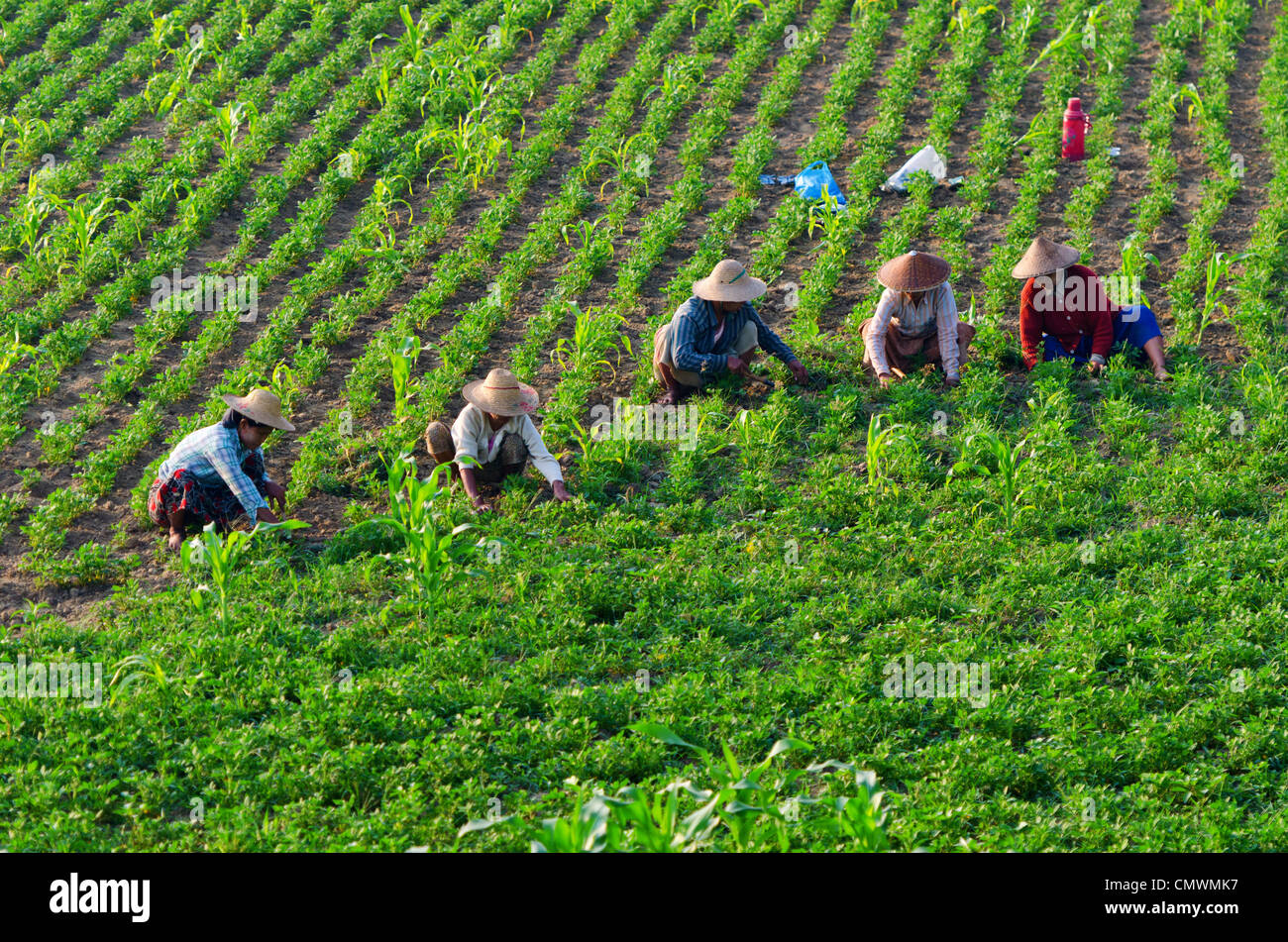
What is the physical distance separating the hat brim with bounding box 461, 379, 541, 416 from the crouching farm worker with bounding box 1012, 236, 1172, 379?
384 centimetres

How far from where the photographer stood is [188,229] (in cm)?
1237

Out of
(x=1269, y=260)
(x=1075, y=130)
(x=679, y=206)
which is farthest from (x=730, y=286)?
(x=1075, y=130)

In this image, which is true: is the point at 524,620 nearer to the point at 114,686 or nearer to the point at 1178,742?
the point at 114,686

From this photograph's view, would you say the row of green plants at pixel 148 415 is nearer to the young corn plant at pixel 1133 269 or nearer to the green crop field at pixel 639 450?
the green crop field at pixel 639 450

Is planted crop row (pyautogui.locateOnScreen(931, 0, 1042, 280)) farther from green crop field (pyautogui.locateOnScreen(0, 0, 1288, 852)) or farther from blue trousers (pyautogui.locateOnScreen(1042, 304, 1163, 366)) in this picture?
blue trousers (pyautogui.locateOnScreen(1042, 304, 1163, 366))

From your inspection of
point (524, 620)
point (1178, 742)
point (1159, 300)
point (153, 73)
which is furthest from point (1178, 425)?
point (153, 73)

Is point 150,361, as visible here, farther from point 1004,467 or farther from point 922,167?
point 922,167

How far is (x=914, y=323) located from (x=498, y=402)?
3.37 metres

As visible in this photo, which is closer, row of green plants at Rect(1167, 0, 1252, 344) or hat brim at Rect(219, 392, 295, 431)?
hat brim at Rect(219, 392, 295, 431)

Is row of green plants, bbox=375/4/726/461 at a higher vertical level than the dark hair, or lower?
higher

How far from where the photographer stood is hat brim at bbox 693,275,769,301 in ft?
32.9

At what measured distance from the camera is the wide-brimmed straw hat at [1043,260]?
1011cm

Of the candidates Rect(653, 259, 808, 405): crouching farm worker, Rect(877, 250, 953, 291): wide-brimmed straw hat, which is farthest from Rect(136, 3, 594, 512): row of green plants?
Rect(877, 250, 953, 291): wide-brimmed straw hat

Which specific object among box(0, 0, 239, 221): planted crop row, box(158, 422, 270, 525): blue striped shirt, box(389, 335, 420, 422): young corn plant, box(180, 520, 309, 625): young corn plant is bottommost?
box(180, 520, 309, 625): young corn plant
